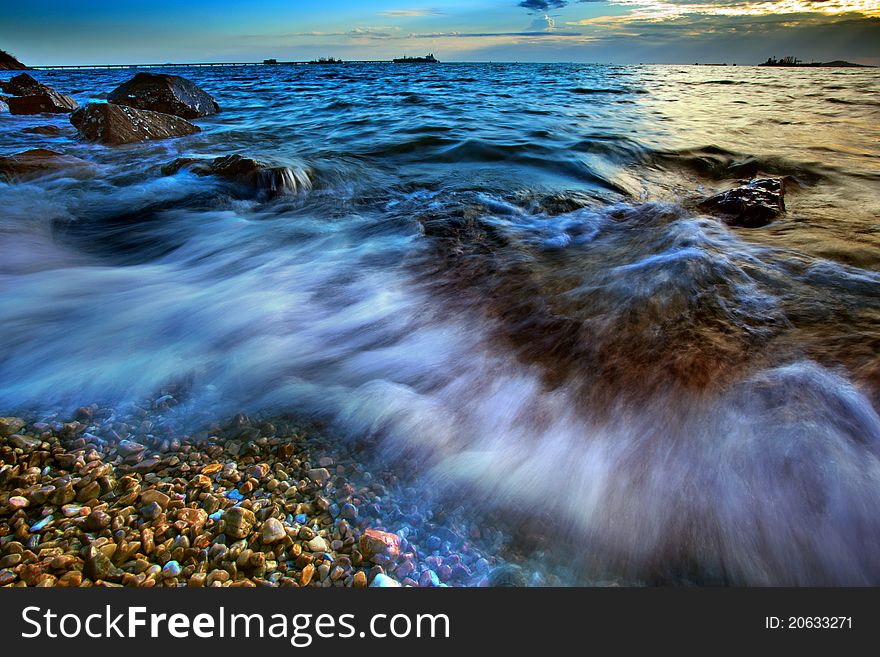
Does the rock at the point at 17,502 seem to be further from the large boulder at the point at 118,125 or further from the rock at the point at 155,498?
the large boulder at the point at 118,125

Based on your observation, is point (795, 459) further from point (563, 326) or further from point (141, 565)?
point (141, 565)

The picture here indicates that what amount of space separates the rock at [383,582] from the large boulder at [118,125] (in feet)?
33.4

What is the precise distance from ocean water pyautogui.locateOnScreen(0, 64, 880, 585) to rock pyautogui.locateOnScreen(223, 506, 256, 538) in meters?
0.58

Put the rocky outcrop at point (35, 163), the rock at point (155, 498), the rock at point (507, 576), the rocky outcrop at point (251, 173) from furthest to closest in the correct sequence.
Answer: the rocky outcrop at point (251, 173) → the rocky outcrop at point (35, 163) → the rock at point (155, 498) → the rock at point (507, 576)

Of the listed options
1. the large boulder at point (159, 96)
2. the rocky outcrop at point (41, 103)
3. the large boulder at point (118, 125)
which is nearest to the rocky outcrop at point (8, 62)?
the rocky outcrop at point (41, 103)

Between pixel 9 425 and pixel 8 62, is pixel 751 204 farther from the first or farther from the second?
pixel 8 62

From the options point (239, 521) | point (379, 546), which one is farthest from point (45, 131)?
point (379, 546)

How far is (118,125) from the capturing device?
8602 mm

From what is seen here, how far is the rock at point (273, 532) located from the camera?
4.93 feet

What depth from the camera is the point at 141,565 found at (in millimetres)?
1372

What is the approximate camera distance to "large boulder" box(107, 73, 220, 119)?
11820mm

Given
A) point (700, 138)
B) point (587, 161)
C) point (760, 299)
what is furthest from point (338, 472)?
point (700, 138)

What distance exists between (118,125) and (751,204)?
1070 centimetres

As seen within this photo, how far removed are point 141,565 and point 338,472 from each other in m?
0.71
